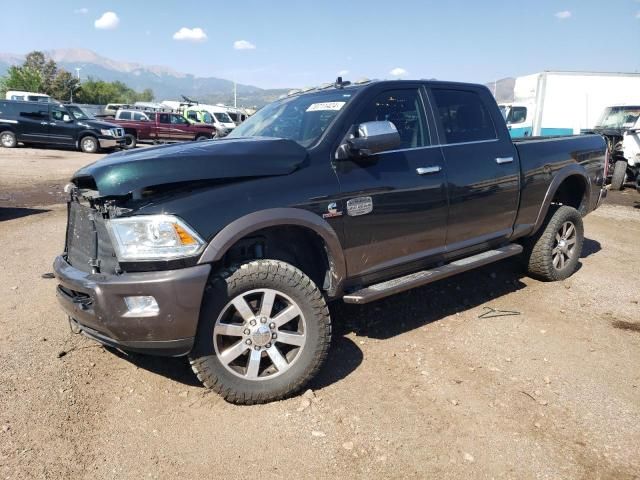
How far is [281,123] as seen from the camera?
13.2 feet

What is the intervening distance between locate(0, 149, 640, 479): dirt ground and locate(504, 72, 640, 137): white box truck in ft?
51.6

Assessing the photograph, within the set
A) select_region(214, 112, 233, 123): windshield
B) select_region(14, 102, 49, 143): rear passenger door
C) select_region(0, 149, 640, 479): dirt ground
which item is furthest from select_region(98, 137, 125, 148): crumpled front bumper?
select_region(0, 149, 640, 479): dirt ground

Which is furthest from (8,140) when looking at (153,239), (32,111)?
(153,239)

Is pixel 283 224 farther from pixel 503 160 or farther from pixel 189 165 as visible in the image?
pixel 503 160

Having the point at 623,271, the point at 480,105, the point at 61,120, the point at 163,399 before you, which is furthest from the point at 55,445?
the point at 61,120

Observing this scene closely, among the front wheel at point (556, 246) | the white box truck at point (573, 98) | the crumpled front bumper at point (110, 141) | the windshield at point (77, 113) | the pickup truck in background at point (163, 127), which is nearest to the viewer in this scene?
the front wheel at point (556, 246)

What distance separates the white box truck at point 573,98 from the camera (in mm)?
18531

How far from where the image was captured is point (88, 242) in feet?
10.1

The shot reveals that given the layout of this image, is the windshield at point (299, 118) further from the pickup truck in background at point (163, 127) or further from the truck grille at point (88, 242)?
the pickup truck in background at point (163, 127)

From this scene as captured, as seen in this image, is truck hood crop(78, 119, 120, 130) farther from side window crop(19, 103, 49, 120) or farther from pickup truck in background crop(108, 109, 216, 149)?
pickup truck in background crop(108, 109, 216, 149)

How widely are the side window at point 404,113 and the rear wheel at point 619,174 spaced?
11085 mm

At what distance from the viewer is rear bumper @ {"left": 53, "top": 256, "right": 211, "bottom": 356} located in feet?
8.81

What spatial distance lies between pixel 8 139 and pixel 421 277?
67.0 ft

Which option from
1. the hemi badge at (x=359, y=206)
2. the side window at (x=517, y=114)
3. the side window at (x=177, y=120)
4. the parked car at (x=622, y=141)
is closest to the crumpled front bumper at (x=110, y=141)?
the side window at (x=177, y=120)
